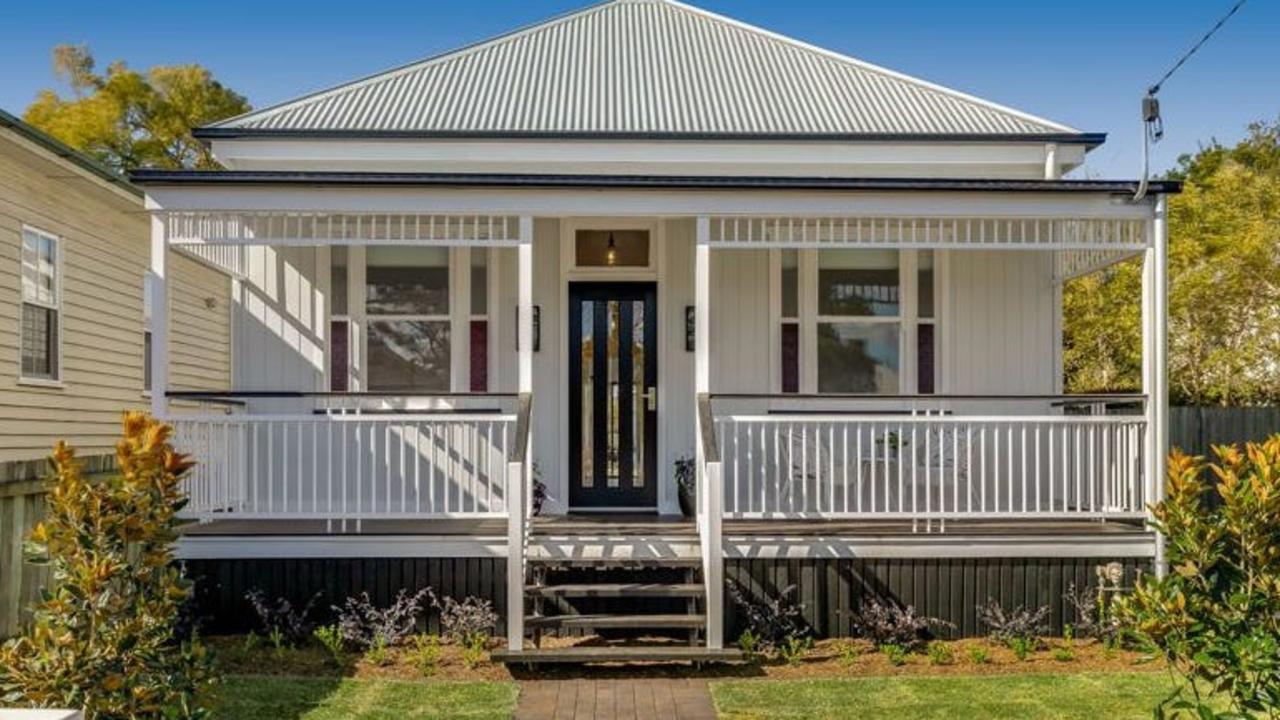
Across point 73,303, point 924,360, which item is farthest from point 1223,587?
point 73,303

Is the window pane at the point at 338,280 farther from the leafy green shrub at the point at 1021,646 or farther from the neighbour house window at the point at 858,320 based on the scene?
the leafy green shrub at the point at 1021,646

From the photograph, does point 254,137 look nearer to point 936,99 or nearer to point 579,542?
point 579,542

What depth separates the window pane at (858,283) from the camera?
34.1 ft

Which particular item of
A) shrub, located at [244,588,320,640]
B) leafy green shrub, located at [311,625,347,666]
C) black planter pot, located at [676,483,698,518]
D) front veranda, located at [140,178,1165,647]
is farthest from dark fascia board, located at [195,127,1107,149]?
leafy green shrub, located at [311,625,347,666]

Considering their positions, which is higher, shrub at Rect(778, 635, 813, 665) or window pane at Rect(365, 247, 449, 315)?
window pane at Rect(365, 247, 449, 315)

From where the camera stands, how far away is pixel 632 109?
1158cm

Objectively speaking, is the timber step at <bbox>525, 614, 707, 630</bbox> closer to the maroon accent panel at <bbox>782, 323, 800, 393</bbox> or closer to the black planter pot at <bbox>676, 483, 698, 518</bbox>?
the black planter pot at <bbox>676, 483, 698, 518</bbox>

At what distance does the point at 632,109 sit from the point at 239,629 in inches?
246

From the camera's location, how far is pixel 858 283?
10.4 m

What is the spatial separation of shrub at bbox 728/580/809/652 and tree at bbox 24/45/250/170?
79.2 ft

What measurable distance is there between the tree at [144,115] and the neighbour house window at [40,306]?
56.8ft

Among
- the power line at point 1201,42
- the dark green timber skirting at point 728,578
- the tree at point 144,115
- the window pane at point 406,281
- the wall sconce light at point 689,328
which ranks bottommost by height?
the dark green timber skirting at point 728,578

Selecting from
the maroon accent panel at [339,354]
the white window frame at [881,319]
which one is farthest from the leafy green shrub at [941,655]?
the maroon accent panel at [339,354]

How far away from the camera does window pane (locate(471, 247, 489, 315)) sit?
402 inches
